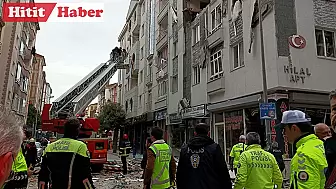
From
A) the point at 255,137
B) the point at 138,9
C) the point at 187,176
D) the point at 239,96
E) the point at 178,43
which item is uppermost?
the point at 138,9

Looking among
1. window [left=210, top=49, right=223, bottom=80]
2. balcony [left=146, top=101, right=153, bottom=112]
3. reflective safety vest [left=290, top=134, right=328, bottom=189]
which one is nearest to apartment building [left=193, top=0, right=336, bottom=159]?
window [left=210, top=49, right=223, bottom=80]

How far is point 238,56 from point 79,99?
38.3 ft

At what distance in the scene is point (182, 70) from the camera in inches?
863

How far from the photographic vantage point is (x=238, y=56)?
15.3 m

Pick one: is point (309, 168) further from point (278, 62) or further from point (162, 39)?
point (162, 39)

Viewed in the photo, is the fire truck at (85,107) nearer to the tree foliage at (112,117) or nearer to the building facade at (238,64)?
the building facade at (238,64)

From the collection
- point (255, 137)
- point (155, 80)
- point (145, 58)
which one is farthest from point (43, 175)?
point (145, 58)

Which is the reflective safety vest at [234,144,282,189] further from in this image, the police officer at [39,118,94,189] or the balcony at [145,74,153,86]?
the balcony at [145,74,153,86]

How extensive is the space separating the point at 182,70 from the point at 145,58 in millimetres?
10904

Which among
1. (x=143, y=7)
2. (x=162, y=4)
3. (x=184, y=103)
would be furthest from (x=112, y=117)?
(x=184, y=103)

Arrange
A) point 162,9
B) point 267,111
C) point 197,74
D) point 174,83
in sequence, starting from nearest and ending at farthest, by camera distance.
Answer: point 267,111 < point 197,74 < point 174,83 < point 162,9

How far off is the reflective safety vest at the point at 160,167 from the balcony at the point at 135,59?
29860 mm

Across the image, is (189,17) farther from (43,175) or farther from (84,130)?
(43,175)

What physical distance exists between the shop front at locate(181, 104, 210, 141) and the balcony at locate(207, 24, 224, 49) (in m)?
4.07
